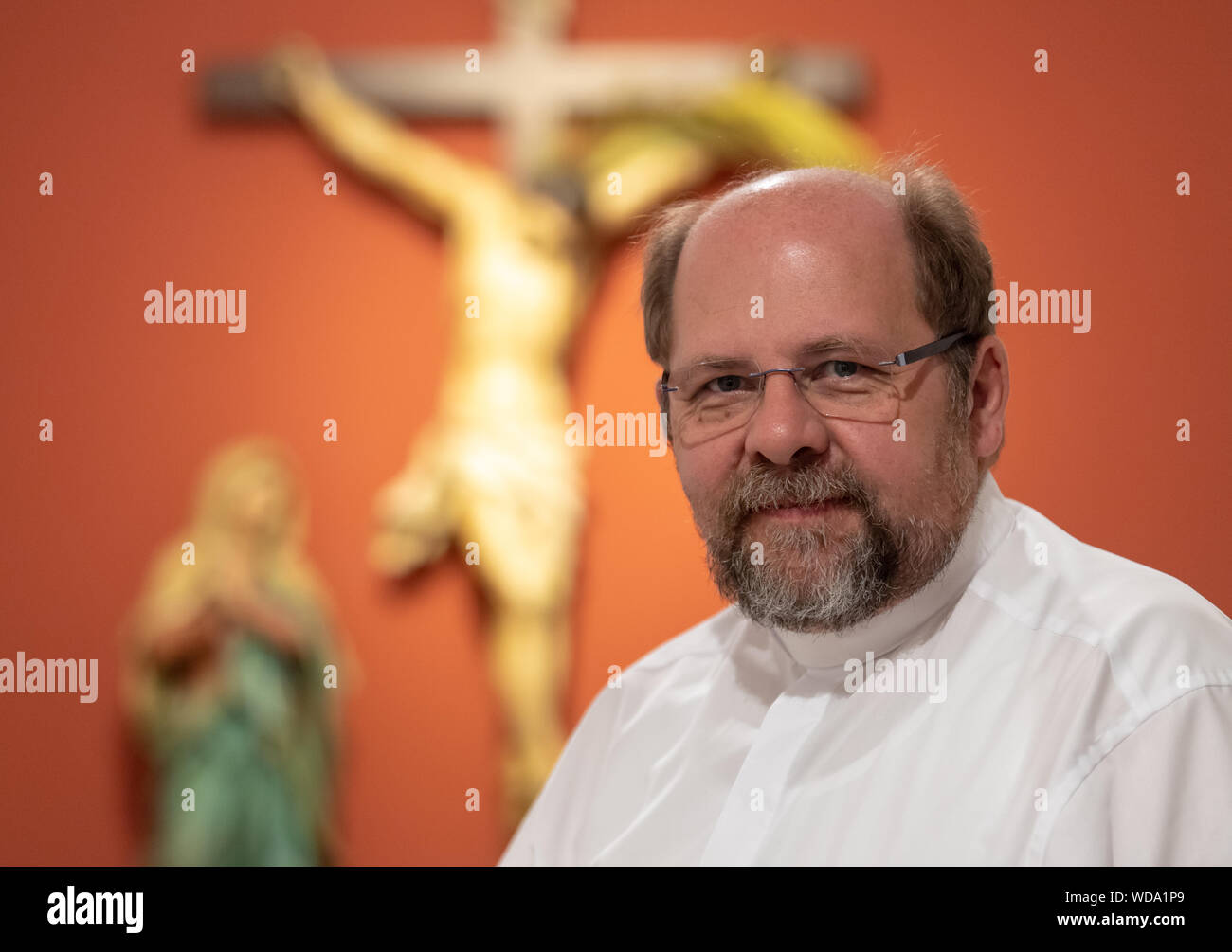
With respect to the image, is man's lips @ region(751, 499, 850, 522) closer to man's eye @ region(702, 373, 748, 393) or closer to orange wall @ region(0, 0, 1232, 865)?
man's eye @ region(702, 373, 748, 393)

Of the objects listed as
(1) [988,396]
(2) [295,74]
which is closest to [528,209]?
(2) [295,74]

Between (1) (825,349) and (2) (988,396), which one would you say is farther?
(2) (988,396)

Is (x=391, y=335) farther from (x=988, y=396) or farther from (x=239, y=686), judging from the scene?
(x=988, y=396)

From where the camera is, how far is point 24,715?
371 cm

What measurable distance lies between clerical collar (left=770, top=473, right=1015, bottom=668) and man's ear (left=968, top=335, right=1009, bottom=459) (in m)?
0.07

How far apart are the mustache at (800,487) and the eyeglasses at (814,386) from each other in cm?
7

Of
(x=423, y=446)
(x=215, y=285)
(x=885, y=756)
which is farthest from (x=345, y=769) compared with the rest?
(x=885, y=756)

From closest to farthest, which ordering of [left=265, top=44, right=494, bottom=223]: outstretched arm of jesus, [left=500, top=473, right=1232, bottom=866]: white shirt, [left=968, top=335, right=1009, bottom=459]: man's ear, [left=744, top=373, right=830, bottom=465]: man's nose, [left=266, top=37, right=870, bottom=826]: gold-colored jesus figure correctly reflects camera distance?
[left=500, top=473, right=1232, bottom=866]: white shirt → [left=744, top=373, right=830, bottom=465]: man's nose → [left=968, top=335, right=1009, bottom=459]: man's ear → [left=266, top=37, right=870, bottom=826]: gold-colored jesus figure → [left=265, top=44, right=494, bottom=223]: outstretched arm of jesus

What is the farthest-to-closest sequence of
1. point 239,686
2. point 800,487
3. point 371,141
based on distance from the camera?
point 371,141
point 239,686
point 800,487

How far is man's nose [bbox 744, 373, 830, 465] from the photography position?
1.36 meters

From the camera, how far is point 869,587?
1.40 m

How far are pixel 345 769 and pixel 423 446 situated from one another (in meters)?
1.03

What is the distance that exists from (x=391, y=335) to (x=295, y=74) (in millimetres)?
878

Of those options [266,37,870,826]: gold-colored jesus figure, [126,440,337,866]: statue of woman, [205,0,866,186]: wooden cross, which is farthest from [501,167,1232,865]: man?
[205,0,866,186]: wooden cross
